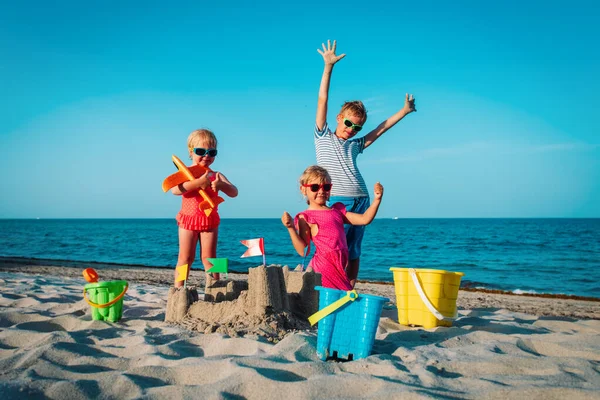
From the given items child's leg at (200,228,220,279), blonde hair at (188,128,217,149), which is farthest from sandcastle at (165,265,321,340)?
blonde hair at (188,128,217,149)

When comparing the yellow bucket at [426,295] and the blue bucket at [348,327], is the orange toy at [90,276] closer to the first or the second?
the blue bucket at [348,327]

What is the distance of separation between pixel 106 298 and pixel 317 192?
1.96 metres

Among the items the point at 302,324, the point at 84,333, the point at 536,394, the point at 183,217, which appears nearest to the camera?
the point at 536,394

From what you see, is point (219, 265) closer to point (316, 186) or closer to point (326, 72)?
point (316, 186)

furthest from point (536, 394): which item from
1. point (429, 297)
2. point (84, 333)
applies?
point (84, 333)

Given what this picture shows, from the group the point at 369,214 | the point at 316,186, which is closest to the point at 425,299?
the point at 369,214

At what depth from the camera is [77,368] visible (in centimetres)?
247

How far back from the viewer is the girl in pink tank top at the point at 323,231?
3.85 meters

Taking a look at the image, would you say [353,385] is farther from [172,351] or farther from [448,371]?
[172,351]

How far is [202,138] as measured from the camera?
441 cm

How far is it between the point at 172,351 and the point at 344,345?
1045 mm

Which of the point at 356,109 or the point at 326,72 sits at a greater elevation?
the point at 326,72

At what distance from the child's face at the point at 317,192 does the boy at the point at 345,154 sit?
335mm

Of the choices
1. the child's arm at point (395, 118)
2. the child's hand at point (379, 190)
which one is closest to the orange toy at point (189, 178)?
the child's hand at point (379, 190)
